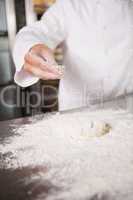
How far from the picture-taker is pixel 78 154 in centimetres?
62

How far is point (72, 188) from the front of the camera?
48 centimetres

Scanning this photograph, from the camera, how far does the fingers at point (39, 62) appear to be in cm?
85

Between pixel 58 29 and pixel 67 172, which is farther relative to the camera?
pixel 58 29

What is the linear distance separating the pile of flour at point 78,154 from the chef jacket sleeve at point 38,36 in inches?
8.8

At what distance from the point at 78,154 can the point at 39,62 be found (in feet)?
1.17

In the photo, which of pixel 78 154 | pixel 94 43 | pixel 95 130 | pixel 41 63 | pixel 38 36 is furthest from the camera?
pixel 94 43

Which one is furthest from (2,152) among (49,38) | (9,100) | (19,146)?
(9,100)

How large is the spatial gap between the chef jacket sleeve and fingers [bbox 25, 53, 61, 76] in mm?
39

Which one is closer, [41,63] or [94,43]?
[41,63]

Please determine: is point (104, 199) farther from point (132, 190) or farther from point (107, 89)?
point (107, 89)

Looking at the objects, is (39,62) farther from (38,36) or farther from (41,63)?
(38,36)

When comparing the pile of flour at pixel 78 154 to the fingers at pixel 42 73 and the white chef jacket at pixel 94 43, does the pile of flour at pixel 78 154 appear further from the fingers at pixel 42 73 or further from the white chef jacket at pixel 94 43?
the white chef jacket at pixel 94 43

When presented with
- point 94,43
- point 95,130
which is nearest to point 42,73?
point 95,130

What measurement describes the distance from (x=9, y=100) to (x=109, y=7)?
1.31 m
